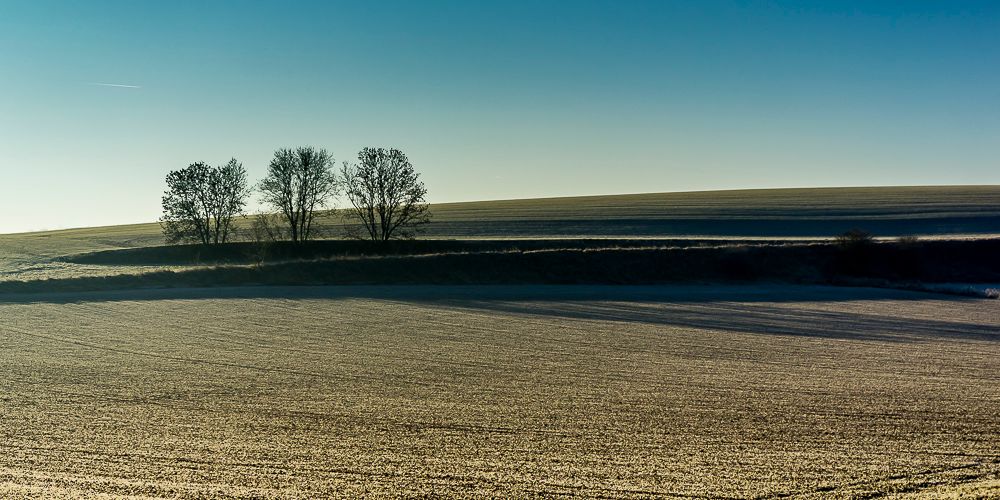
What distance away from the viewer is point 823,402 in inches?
545

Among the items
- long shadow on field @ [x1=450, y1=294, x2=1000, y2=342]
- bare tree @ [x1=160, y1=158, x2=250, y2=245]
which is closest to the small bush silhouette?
long shadow on field @ [x1=450, y1=294, x2=1000, y2=342]

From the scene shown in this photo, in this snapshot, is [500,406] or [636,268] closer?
[500,406]

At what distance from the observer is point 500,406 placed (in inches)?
533

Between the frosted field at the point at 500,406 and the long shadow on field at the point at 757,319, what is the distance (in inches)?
8.6

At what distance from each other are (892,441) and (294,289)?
3091 cm

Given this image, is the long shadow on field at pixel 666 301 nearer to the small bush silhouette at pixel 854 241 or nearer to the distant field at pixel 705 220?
the small bush silhouette at pixel 854 241

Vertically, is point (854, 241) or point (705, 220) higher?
point (705, 220)

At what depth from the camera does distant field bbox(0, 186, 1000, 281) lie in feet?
208

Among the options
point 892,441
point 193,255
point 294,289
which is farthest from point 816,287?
point 193,255

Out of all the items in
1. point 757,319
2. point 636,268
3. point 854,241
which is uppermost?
point 854,241

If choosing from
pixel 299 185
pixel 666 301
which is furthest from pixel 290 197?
pixel 666 301

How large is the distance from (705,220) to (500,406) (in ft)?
201

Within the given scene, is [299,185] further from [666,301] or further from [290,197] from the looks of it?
[666,301]

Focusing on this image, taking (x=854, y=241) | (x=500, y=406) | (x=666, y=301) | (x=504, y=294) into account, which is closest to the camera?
(x=500, y=406)
